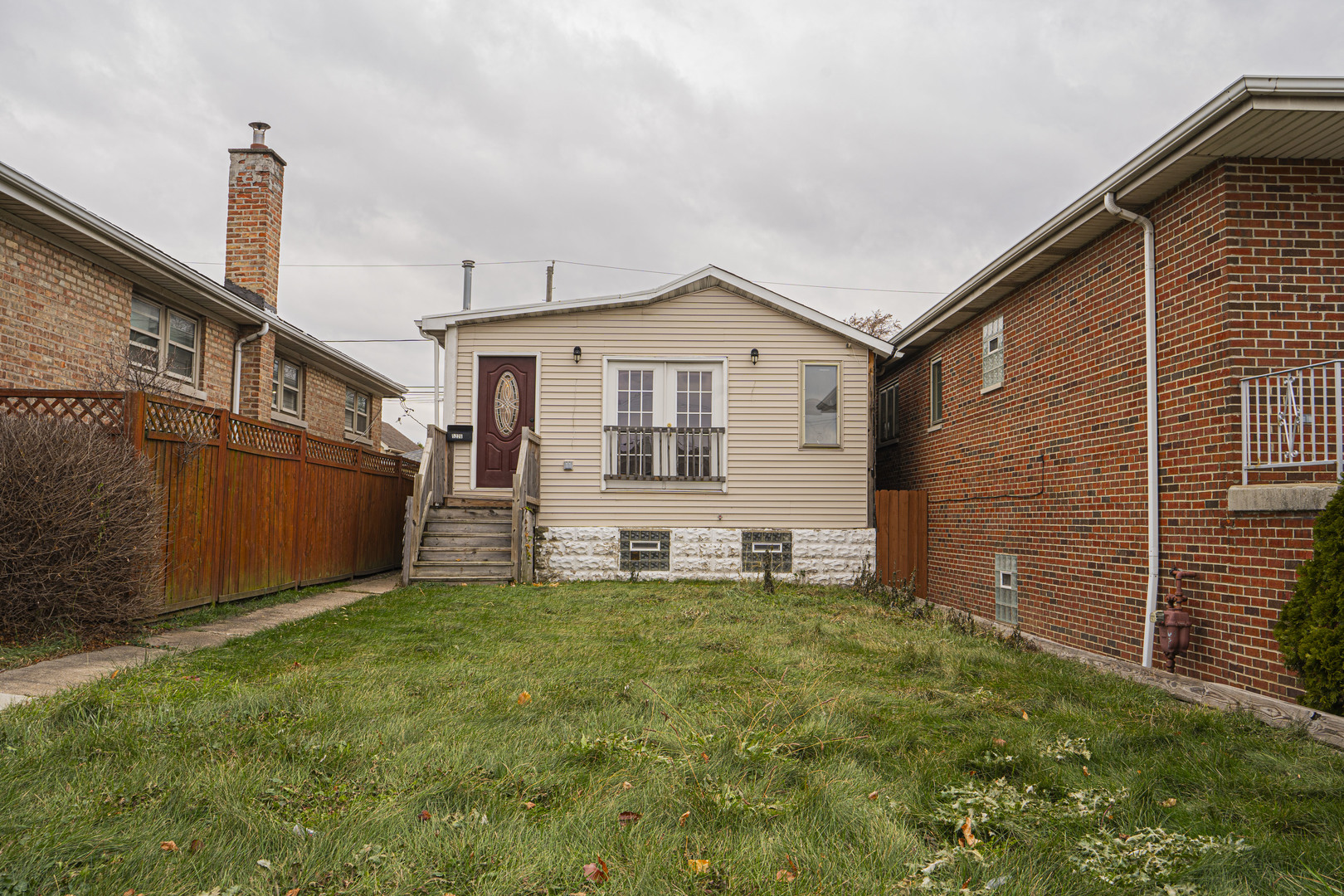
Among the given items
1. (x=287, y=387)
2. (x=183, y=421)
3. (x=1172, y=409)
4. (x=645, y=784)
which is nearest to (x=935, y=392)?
(x=1172, y=409)

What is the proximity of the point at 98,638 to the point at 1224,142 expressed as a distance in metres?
9.22

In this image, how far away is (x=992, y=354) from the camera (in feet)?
33.5

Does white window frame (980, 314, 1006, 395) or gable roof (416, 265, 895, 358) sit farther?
gable roof (416, 265, 895, 358)

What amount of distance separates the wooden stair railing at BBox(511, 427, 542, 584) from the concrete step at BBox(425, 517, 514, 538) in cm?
32

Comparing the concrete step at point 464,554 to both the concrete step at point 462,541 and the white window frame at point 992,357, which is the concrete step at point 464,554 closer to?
the concrete step at point 462,541

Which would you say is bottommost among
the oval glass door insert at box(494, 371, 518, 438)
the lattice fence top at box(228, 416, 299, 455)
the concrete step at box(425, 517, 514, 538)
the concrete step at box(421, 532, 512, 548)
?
A: the concrete step at box(421, 532, 512, 548)

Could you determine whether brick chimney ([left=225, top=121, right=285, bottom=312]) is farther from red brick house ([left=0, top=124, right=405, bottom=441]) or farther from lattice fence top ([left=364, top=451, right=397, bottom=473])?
lattice fence top ([left=364, top=451, right=397, bottom=473])

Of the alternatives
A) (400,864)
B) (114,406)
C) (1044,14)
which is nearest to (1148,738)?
(400,864)

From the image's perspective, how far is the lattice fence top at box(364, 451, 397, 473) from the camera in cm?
1277

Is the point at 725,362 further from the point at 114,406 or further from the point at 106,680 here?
the point at 106,680

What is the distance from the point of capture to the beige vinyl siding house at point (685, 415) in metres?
12.4

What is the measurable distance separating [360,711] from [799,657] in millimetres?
3170

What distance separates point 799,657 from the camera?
586cm

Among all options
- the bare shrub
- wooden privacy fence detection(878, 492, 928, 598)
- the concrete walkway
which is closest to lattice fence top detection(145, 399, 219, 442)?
the bare shrub
